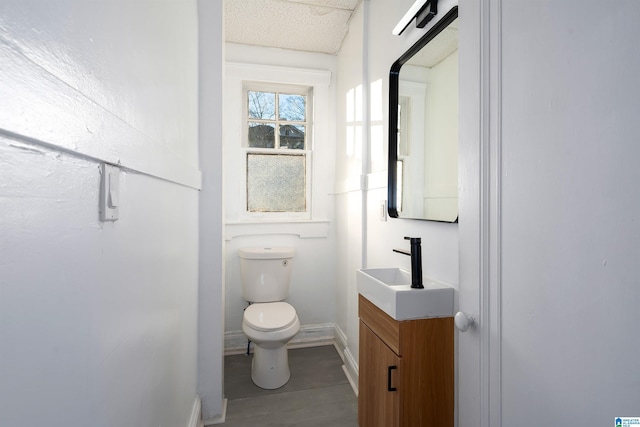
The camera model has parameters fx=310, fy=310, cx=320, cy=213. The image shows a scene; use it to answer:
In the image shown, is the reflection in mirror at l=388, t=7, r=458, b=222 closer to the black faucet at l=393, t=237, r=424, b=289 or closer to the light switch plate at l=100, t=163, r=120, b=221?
the black faucet at l=393, t=237, r=424, b=289

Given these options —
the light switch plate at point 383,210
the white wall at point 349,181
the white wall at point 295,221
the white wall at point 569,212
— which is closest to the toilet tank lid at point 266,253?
the white wall at point 295,221

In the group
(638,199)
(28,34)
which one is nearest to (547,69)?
(638,199)

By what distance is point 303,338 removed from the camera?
268 centimetres

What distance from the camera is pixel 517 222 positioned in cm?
67

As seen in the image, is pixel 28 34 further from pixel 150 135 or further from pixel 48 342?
pixel 150 135

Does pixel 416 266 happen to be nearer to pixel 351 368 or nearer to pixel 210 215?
pixel 210 215

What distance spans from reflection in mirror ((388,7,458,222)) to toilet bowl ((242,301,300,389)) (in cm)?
100

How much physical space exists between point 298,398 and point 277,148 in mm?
1902

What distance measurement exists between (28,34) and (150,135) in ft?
1.70

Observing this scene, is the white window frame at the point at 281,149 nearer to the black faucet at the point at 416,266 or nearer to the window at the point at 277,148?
the window at the point at 277,148

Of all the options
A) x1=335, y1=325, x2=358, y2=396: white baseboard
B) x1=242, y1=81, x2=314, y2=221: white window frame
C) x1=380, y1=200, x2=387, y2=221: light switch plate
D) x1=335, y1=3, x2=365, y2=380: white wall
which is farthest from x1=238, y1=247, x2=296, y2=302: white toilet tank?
x1=380, y1=200, x2=387, y2=221: light switch plate

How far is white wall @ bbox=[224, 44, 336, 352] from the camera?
2.57 meters

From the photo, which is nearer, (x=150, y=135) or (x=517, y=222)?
(x=517, y=222)

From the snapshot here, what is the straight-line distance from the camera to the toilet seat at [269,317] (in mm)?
1954
